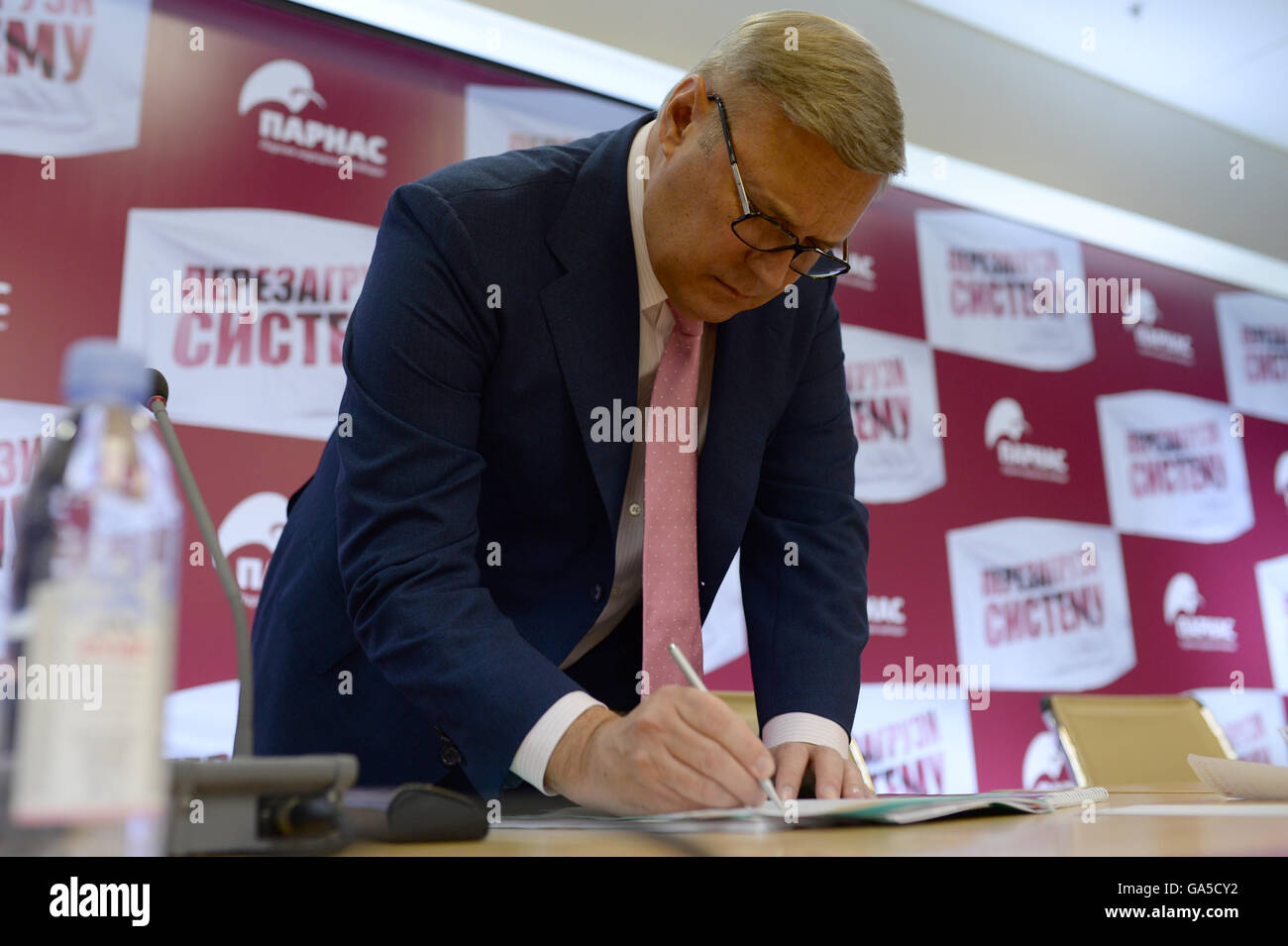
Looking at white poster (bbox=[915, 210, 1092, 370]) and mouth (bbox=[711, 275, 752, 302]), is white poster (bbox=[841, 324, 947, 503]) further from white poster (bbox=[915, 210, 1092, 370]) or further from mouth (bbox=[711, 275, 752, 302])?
mouth (bbox=[711, 275, 752, 302])

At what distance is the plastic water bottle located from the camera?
42 centimetres

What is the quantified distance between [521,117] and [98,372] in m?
3.25

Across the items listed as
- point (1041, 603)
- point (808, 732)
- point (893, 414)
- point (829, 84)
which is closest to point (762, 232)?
point (829, 84)

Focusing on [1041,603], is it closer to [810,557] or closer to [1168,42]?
[1168,42]

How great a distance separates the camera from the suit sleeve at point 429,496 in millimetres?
953

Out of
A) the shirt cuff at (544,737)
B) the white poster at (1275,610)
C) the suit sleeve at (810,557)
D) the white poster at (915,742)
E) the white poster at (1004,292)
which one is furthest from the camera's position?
the white poster at (1275,610)

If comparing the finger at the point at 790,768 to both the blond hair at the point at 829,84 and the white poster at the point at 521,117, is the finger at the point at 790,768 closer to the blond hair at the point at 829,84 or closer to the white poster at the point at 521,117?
the blond hair at the point at 829,84

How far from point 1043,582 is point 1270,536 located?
1687 millimetres

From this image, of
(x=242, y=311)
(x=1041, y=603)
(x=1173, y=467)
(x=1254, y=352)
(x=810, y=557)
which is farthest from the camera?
(x=1254, y=352)

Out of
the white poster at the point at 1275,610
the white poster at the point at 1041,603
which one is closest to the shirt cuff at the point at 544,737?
the white poster at the point at 1041,603

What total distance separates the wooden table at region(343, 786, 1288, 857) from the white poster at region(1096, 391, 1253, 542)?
420 cm

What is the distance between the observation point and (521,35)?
346 centimetres

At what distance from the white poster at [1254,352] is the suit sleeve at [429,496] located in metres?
5.13

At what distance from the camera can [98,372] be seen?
→ 1.46ft
